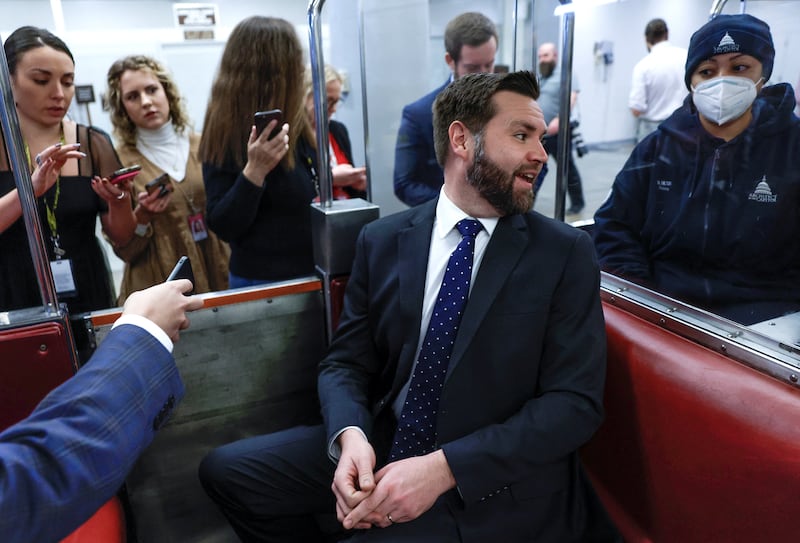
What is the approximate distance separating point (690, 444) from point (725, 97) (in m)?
0.96

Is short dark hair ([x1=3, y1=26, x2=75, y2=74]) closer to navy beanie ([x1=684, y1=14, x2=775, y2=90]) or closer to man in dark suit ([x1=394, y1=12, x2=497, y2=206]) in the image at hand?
man in dark suit ([x1=394, y1=12, x2=497, y2=206])

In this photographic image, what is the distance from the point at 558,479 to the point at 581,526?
0.13 meters

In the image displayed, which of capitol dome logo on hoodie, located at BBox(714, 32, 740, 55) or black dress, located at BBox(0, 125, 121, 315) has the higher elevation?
capitol dome logo on hoodie, located at BBox(714, 32, 740, 55)

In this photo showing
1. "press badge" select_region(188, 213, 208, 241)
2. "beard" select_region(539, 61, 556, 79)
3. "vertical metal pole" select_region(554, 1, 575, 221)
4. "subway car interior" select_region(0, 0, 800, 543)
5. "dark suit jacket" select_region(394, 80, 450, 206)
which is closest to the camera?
"subway car interior" select_region(0, 0, 800, 543)

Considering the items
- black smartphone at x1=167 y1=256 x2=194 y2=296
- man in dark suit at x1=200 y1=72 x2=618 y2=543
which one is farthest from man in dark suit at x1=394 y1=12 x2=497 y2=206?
black smartphone at x1=167 y1=256 x2=194 y2=296

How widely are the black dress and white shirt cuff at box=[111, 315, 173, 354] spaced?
0.88m

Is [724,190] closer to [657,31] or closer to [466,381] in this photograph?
[466,381]

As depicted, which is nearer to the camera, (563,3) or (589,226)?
(563,3)

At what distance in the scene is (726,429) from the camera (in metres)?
1.09

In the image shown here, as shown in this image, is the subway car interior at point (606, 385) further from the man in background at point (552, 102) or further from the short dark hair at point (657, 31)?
the short dark hair at point (657, 31)

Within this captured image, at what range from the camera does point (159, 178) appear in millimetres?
2123

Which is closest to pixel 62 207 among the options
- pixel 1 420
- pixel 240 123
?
pixel 240 123

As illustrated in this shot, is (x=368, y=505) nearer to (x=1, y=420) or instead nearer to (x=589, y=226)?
(x=1, y=420)

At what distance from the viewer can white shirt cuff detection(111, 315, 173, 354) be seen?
0.97m
